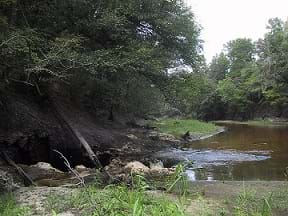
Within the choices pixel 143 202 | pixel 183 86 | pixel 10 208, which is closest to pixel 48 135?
pixel 183 86

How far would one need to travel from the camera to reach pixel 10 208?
310 inches

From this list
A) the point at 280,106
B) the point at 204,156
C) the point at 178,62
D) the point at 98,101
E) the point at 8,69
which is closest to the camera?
the point at 8,69

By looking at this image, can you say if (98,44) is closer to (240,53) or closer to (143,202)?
(143,202)

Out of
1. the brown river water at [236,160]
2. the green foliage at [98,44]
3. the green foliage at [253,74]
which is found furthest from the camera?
the green foliage at [253,74]

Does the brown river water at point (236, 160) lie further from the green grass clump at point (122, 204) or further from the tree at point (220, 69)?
the tree at point (220, 69)

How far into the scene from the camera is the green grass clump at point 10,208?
24.5 feet

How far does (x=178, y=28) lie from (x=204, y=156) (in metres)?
6.31

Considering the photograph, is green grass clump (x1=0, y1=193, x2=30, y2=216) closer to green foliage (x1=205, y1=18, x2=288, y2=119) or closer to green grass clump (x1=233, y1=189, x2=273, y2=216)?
green grass clump (x1=233, y1=189, x2=273, y2=216)

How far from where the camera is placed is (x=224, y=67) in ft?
295

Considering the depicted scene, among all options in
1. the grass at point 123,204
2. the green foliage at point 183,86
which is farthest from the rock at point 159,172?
the green foliage at point 183,86

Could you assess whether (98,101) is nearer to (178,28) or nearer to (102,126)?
(102,126)

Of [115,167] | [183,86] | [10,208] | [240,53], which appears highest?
[240,53]

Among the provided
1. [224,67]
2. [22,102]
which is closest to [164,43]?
[22,102]

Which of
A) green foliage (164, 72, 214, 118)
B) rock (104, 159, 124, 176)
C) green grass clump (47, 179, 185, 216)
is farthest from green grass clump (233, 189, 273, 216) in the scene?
green foliage (164, 72, 214, 118)
